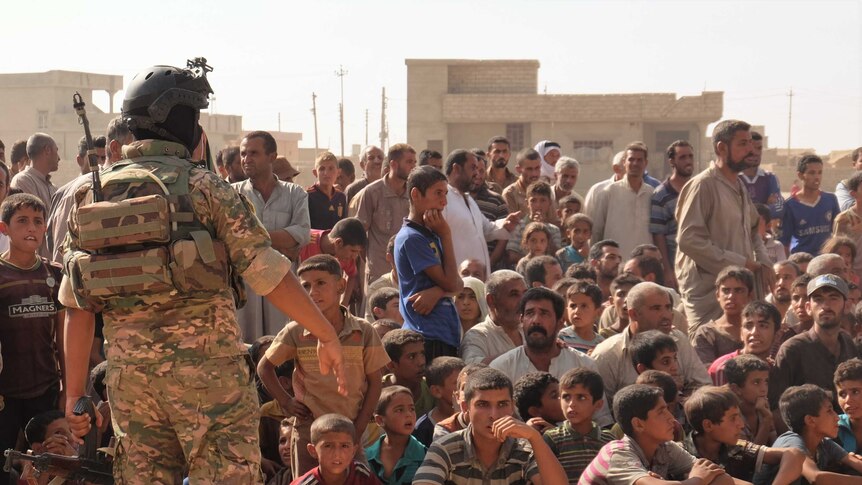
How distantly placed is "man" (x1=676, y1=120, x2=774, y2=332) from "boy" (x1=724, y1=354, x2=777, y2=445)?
1.90 metres

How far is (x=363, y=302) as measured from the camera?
10.5 metres

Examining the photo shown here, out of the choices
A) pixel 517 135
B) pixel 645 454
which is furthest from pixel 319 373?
pixel 517 135

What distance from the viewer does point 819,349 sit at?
7.94m

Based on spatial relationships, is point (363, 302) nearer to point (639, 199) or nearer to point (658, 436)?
point (639, 199)

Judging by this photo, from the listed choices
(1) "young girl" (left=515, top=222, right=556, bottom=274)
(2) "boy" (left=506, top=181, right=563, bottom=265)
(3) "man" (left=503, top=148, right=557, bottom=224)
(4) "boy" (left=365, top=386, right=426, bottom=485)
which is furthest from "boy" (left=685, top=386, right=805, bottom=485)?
(3) "man" (left=503, top=148, right=557, bottom=224)

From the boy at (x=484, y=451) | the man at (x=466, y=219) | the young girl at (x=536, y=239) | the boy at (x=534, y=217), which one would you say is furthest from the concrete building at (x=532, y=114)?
the boy at (x=484, y=451)

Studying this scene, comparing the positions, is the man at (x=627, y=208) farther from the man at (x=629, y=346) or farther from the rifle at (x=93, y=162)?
the rifle at (x=93, y=162)

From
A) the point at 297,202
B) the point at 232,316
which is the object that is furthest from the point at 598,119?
the point at 232,316

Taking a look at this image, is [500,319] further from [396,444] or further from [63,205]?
[63,205]

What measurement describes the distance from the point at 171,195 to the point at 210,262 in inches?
10.8

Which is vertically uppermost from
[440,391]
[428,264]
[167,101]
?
[167,101]

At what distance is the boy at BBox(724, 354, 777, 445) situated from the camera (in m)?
7.31

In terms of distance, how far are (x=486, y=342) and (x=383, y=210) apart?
3.35 meters

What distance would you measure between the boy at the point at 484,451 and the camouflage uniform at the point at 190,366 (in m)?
1.78
